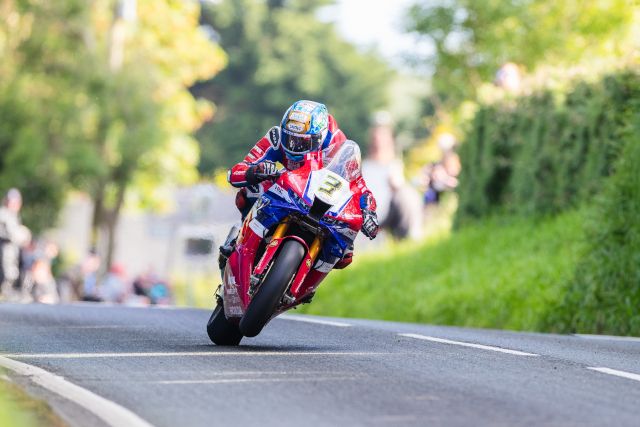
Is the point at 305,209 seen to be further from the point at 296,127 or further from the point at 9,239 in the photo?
the point at 9,239

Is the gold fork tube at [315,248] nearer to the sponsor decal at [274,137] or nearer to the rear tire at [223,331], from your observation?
the sponsor decal at [274,137]

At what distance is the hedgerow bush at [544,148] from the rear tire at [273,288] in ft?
21.2

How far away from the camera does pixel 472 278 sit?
19.9 meters

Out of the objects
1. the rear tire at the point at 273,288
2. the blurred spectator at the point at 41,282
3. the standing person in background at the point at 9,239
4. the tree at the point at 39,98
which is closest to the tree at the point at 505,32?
the blurred spectator at the point at 41,282

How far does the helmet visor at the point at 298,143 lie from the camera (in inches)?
450

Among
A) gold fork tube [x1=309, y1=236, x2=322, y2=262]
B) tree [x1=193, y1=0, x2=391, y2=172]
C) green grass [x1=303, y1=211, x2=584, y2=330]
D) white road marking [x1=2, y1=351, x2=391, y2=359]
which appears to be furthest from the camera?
tree [x1=193, y1=0, x2=391, y2=172]

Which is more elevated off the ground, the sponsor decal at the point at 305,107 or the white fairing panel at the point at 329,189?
the sponsor decal at the point at 305,107

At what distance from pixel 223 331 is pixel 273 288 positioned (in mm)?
1180

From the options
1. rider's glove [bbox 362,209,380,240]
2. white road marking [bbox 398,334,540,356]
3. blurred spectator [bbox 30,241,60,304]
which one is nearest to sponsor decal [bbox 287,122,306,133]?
rider's glove [bbox 362,209,380,240]

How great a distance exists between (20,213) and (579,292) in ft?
96.9

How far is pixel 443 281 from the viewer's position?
67.4 ft

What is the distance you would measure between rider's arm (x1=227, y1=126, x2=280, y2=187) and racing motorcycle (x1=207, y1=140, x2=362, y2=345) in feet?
0.67

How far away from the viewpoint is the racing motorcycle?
11.0 m

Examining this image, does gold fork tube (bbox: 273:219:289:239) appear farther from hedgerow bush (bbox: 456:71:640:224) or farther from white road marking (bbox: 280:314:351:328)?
hedgerow bush (bbox: 456:71:640:224)
